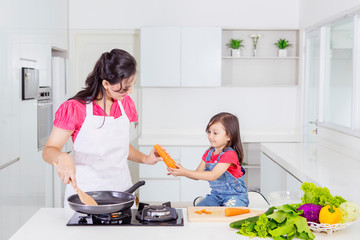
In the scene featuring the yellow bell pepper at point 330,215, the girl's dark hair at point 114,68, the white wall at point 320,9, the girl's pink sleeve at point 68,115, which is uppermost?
the white wall at point 320,9

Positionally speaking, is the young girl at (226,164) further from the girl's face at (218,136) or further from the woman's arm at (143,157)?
the woman's arm at (143,157)

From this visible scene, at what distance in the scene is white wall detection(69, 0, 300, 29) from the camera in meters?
5.84

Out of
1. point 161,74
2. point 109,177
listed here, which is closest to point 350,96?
point 161,74

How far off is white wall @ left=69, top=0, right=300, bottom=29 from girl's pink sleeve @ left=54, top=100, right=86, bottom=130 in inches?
136

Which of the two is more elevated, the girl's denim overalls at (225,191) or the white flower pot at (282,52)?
the white flower pot at (282,52)

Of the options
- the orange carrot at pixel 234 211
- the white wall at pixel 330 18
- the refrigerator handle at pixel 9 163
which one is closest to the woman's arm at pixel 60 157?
the orange carrot at pixel 234 211

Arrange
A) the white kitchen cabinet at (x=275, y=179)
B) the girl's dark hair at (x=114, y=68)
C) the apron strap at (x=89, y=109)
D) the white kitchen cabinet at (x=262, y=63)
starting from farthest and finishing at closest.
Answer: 1. the white kitchen cabinet at (x=262, y=63)
2. the white kitchen cabinet at (x=275, y=179)
3. the apron strap at (x=89, y=109)
4. the girl's dark hair at (x=114, y=68)

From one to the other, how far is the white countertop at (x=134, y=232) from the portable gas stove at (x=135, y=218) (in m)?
0.03

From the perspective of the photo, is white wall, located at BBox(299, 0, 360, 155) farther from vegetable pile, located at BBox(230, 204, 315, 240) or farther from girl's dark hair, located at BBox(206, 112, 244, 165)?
vegetable pile, located at BBox(230, 204, 315, 240)

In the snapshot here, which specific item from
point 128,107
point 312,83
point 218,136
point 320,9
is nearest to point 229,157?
point 218,136

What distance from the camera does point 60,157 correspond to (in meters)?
2.09

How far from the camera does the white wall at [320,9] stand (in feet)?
14.3

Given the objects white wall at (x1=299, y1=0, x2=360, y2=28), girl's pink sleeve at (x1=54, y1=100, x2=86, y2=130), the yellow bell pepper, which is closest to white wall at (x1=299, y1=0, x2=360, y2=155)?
white wall at (x1=299, y1=0, x2=360, y2=28)

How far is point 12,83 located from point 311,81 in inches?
128
